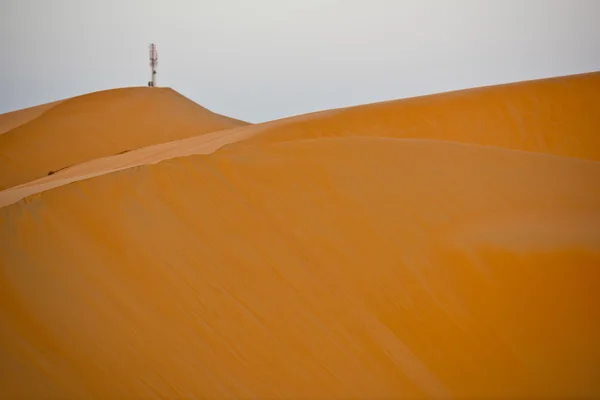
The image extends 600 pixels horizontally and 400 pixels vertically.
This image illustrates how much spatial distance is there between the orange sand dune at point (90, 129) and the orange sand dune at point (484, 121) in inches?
211

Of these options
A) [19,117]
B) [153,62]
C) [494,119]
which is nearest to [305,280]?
[494,119]

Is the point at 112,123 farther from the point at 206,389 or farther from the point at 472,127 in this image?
the point at 206,389

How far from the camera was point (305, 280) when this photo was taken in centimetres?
348

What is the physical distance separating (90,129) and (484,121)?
1170cm

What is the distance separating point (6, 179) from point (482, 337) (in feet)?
44.3

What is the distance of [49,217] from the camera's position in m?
3.79

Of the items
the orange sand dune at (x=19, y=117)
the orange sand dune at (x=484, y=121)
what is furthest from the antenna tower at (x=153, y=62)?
the orange sand dune at (x=484, y=121)

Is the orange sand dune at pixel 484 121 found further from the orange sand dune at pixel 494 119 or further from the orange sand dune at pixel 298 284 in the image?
the orange sand dune at pixel 298 284

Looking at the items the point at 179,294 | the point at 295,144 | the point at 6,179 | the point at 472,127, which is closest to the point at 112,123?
the point at 6,179

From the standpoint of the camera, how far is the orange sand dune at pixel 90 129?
14.6 m

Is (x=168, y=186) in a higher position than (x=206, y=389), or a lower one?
higher

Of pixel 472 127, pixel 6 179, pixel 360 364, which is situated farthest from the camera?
pixel 6 179

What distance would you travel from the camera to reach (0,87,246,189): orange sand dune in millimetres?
Result: 14633

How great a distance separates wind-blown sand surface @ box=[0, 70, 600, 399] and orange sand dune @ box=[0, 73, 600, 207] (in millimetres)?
4432
